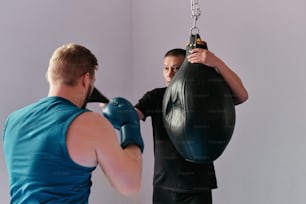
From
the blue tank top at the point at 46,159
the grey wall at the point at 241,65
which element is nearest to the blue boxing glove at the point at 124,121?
the blue tank top at the point at 46,159

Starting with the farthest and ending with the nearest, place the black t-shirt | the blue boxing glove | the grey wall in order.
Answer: the grey wall, the black t-shirt, the blue boxing glove

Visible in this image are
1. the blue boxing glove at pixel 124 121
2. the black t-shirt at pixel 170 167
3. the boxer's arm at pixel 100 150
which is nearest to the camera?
the boxer's arm at pixel 100 150

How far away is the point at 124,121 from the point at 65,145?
0.96 feet

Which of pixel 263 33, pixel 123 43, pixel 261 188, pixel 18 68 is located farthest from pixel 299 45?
pixel 18 68

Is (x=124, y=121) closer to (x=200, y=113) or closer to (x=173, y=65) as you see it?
(x=200, y=113)

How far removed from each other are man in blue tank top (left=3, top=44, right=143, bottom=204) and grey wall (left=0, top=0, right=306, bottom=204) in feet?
3.21

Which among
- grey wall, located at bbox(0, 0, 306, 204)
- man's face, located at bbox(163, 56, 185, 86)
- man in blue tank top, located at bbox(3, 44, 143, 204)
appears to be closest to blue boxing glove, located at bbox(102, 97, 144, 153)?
man in blue tank top, located at bbox(3, 44, 143, 204)

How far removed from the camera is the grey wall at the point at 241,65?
1.99 metres

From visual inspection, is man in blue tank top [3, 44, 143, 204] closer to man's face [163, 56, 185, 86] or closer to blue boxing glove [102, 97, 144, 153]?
blue boxing glove [102, 97, 144, 153]

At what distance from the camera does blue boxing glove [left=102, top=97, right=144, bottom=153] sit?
1184 mm

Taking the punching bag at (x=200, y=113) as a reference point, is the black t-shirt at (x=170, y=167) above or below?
below

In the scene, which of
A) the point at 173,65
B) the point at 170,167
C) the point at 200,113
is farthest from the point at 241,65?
the point at 200,113

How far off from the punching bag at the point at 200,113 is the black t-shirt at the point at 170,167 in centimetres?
36

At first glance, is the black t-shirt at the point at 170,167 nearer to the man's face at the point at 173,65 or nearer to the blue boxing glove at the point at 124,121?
the man's face at the point at 173,65
